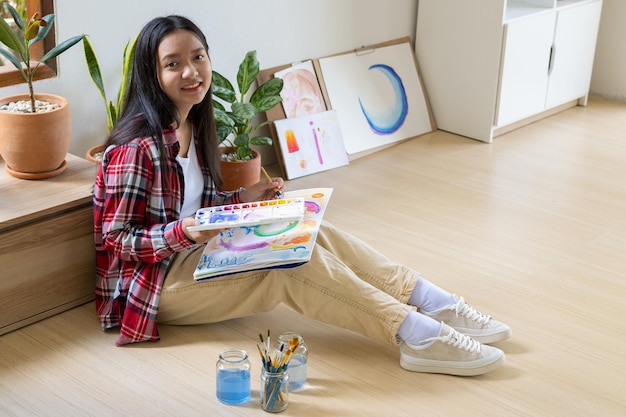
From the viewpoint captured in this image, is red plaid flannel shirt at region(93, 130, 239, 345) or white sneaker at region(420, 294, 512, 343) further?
white sneaker at region(420, 294, 512, 343)

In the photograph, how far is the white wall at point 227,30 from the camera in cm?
283

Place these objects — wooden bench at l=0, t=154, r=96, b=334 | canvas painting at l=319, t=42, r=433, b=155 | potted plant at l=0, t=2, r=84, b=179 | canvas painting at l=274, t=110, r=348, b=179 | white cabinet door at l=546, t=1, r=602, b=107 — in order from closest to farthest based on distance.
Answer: wooden bench at l=0, t=154, r=96, b=334 < potted plant at l=0, t=2, r=84, b=179 < canvas painting at l=274, t=110, r=348, b=179 < canvas painting at l=319, t=42, r=433, b=155 < white cabinet door at l=546, t=1, r=602, b=107

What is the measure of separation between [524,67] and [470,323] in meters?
1.90

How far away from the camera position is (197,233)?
6.74ft

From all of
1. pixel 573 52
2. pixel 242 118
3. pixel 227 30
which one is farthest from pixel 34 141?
pixel 573 52

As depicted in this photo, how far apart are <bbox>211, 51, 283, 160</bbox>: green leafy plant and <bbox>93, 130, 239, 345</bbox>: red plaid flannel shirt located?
2.56 ft

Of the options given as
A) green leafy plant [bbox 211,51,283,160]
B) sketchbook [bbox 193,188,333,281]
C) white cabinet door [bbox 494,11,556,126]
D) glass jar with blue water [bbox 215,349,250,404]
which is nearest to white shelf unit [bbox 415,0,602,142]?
white cabinet door [bbox 494,11,556,126]

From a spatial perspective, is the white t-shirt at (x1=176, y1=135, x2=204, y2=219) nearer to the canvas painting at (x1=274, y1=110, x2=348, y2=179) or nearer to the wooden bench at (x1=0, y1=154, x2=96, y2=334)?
the wooden bench at (x1=0, y1=154, x2=96, y2=334)

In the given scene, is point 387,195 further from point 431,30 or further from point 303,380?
point 303,380

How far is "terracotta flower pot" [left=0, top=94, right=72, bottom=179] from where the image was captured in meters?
2.37

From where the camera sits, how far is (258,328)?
237 cm

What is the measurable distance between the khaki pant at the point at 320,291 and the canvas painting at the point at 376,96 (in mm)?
1431

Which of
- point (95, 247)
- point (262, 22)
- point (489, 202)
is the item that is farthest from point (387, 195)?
point (95, 247)

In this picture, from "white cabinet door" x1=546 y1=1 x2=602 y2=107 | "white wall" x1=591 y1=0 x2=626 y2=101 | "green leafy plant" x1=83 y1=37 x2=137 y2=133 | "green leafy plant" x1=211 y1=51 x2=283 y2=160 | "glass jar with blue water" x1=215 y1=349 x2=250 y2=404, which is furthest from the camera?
"white wall" x1=591 y1=0 x2=626 y2=101
